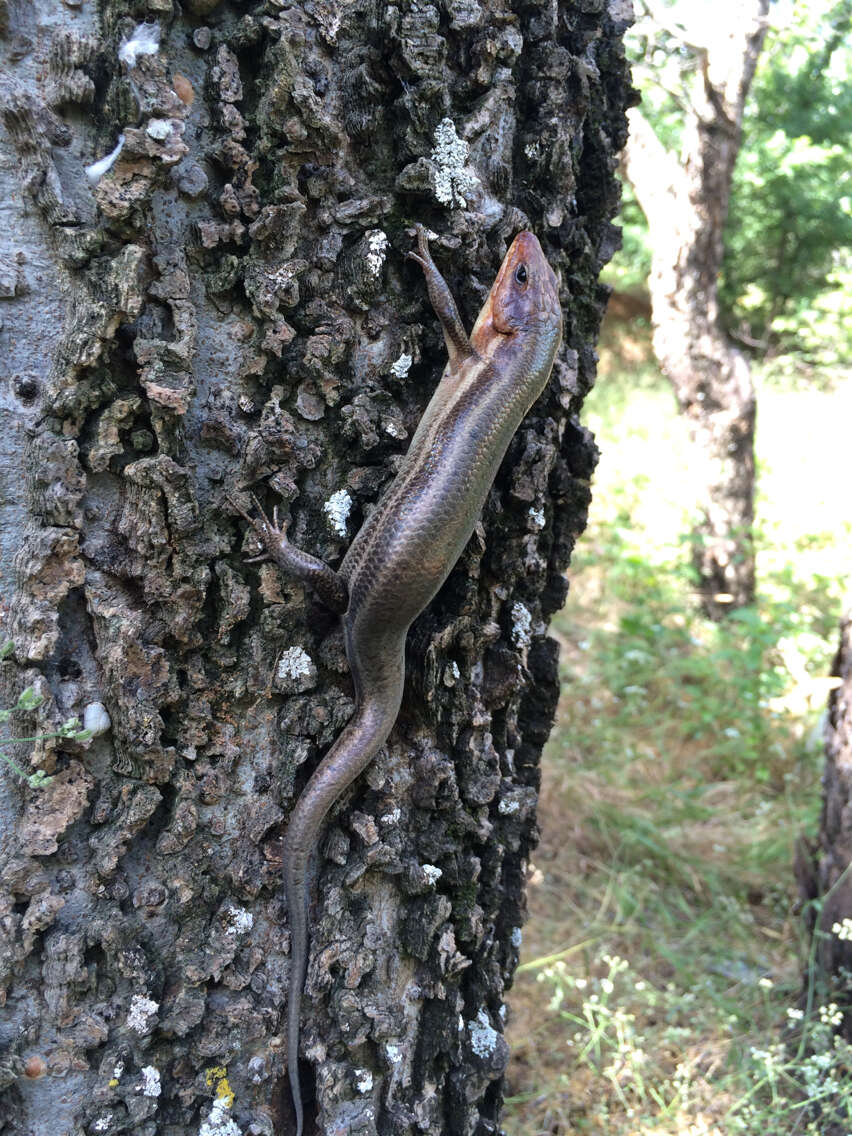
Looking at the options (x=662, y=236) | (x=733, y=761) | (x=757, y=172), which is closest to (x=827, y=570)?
(x=733, y=761)

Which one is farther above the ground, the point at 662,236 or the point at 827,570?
the point at 662,236

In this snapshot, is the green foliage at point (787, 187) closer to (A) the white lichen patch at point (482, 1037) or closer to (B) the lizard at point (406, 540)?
(B) the lizard at point (406, 540)

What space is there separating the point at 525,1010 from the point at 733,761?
7.29 feet

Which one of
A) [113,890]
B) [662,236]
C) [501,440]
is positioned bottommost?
[113,890]

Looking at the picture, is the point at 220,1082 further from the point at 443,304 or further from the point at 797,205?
the point at 797,205

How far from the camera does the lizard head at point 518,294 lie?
1.75 meters

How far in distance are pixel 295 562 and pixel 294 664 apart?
20 cm

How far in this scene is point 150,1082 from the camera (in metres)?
1.50

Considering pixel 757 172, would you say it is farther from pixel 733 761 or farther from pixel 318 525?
pixel 318 525

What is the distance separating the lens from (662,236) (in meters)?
6.55

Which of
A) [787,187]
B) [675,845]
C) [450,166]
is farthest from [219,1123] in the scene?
[787,187]

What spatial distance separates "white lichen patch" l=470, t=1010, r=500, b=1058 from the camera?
1.87 meters

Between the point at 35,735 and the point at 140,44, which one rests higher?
the point at 140,44

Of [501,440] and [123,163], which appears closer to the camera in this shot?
[123,163]
